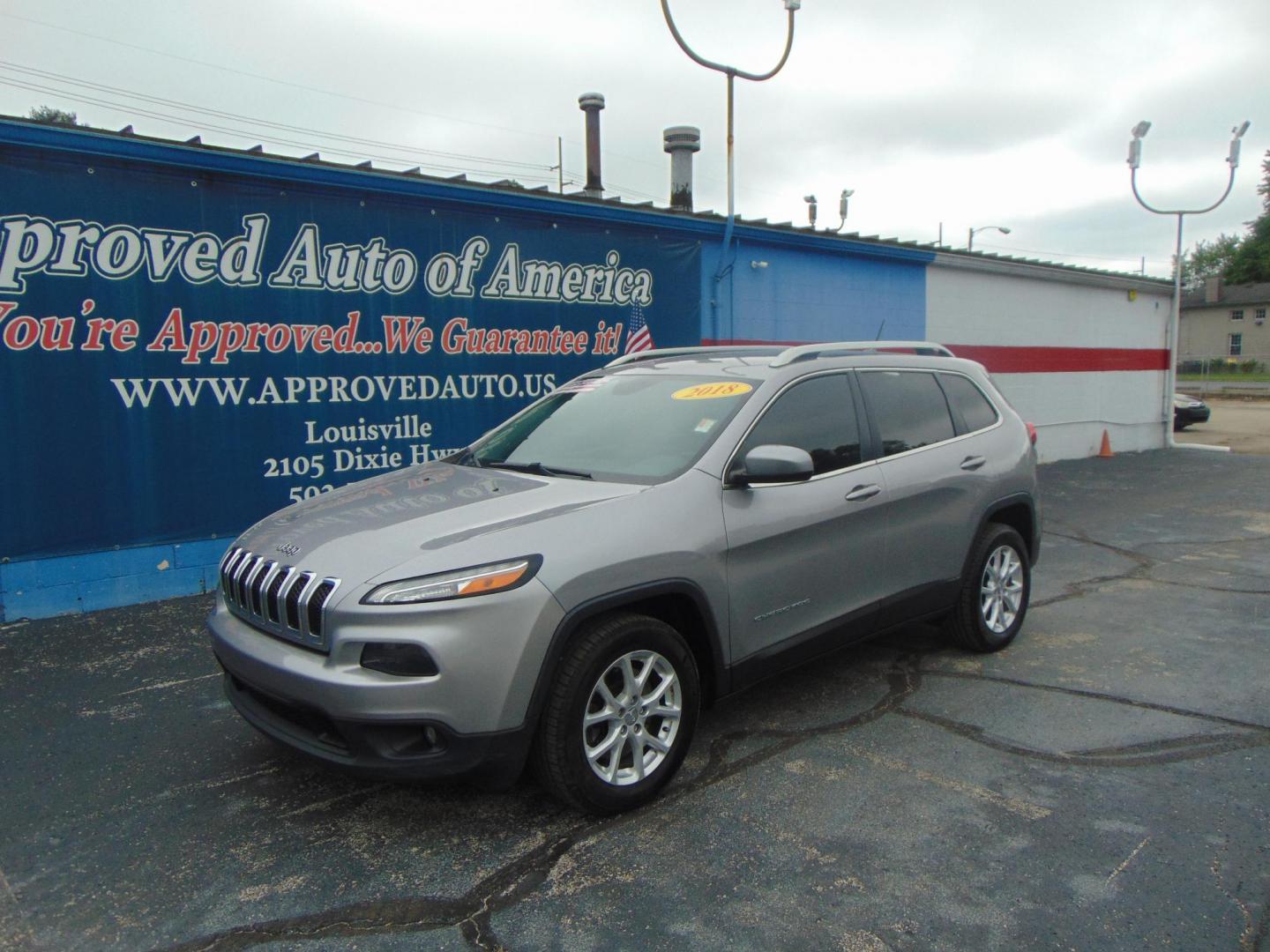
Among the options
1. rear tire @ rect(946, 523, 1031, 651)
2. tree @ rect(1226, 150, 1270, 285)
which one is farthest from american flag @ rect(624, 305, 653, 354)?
tree @ rect(1226, 150, 1270, 285)

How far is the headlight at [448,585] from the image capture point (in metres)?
3.02

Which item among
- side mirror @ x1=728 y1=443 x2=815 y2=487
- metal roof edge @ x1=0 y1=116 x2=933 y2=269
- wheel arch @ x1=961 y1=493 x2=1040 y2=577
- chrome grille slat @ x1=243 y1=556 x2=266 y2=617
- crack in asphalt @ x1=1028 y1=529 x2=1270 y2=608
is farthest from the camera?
crack in asphalt @ x1=1028 y1=529 x2=1270 y2=608

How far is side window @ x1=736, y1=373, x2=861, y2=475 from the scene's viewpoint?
412cm

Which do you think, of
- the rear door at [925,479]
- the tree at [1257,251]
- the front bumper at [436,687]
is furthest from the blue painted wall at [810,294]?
the tree at [1257,251]

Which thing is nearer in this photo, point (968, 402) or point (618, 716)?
point (618, 716)

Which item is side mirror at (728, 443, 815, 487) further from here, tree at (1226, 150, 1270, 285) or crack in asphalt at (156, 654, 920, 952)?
tree at (1226, 150, 1270, 285)

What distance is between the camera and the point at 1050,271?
15.3m

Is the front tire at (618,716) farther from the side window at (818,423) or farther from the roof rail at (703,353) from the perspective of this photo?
the roof rail at (703,353)

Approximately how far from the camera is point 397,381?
26.1ft

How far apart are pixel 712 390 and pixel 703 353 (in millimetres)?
754

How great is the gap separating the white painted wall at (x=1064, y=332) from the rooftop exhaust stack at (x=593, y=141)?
507 centimetres

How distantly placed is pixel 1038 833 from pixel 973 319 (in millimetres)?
12227

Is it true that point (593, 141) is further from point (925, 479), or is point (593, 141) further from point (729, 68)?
point (925, 479)

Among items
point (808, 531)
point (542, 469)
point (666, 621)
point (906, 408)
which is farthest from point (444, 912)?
point (906, 408)
